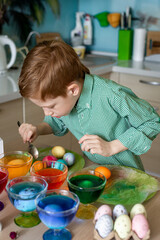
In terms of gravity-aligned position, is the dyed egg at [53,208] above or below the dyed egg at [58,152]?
above

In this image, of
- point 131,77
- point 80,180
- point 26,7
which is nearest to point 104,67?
point 131,77

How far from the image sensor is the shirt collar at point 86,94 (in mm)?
1154

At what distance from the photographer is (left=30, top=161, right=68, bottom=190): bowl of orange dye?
858mm

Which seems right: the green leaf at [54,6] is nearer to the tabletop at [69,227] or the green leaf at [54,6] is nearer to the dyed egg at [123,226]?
the tabletop at [69,227]

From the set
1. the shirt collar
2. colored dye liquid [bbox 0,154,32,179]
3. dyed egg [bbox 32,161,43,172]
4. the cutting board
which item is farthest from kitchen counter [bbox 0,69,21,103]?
the cutting board

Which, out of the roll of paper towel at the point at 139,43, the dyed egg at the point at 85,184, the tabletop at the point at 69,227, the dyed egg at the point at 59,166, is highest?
the roll of paper towel at the point at 139,43

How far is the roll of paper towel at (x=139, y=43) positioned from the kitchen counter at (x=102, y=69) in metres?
0.10

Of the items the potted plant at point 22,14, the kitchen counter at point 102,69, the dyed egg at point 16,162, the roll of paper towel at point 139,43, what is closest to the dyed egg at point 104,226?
the dyed egg at point 16,162

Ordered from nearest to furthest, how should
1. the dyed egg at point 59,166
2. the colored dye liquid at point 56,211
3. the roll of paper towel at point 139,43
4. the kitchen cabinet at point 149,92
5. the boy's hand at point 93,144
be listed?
the colored dye liquid at point 56,211, the dyed egg at point 59,166, the boy's hand at point 93,144, the kitchen cabinet at point 149,92, the roll of paper towel at point 139,43

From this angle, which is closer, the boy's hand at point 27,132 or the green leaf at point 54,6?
the boy's hand at point 27,132

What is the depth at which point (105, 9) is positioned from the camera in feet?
9.70

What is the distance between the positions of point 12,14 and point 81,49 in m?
0.64

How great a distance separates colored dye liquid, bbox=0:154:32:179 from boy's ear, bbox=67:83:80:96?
0.26 metres

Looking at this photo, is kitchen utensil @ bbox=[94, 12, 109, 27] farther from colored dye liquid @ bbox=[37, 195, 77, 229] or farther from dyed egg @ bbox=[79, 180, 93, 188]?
colored dye liquid @ bbox=[37, 195, 77, 229]
